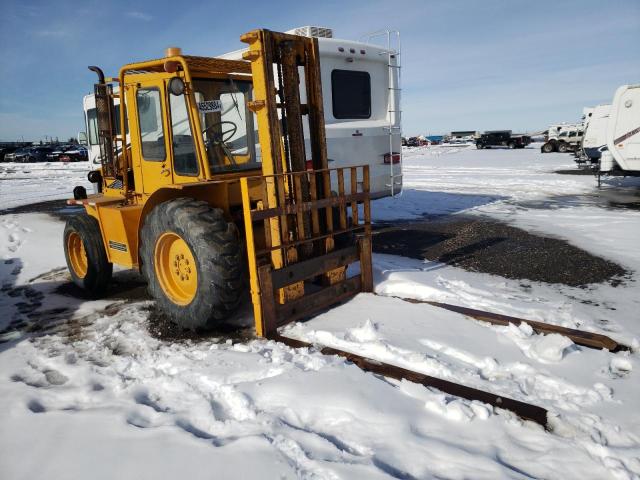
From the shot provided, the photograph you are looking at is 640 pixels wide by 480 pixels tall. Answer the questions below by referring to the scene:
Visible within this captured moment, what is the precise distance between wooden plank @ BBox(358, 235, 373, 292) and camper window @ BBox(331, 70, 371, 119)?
3.88m

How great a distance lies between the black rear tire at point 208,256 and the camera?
415 centimetres

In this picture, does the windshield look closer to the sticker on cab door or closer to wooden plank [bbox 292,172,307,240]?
the sticker on cab door

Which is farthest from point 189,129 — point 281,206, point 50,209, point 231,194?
point 50,209

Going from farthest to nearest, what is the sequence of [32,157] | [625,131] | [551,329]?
1. [32,157]
2. [625,131]
3. [551,329]

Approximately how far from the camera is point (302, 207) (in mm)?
4441

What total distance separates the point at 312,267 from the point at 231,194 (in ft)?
3.52

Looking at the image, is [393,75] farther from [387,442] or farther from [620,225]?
[387,442]

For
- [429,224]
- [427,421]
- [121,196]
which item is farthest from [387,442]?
[429,224]

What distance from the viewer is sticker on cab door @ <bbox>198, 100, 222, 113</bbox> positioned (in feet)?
14.5

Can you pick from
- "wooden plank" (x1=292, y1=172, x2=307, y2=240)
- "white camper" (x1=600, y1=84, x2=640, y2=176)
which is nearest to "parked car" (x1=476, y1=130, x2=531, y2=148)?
"white camper" (x1=600, y1=84, x2=640, y2=176)

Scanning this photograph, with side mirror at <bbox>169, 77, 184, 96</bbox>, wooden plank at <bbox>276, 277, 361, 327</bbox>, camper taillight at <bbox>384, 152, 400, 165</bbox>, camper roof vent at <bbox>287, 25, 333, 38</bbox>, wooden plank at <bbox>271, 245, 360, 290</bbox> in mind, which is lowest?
wooden plank at <bbox>276, 277, 361, 327</bbox>

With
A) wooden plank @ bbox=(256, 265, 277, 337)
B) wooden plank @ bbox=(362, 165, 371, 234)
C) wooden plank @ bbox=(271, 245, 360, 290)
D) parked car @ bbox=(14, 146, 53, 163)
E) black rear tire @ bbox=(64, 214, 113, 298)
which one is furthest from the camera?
parked car @ bbox=(14, 146, 53, 163)

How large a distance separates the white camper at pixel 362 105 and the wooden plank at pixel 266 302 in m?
4.35

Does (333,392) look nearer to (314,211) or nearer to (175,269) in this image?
(314,211)
